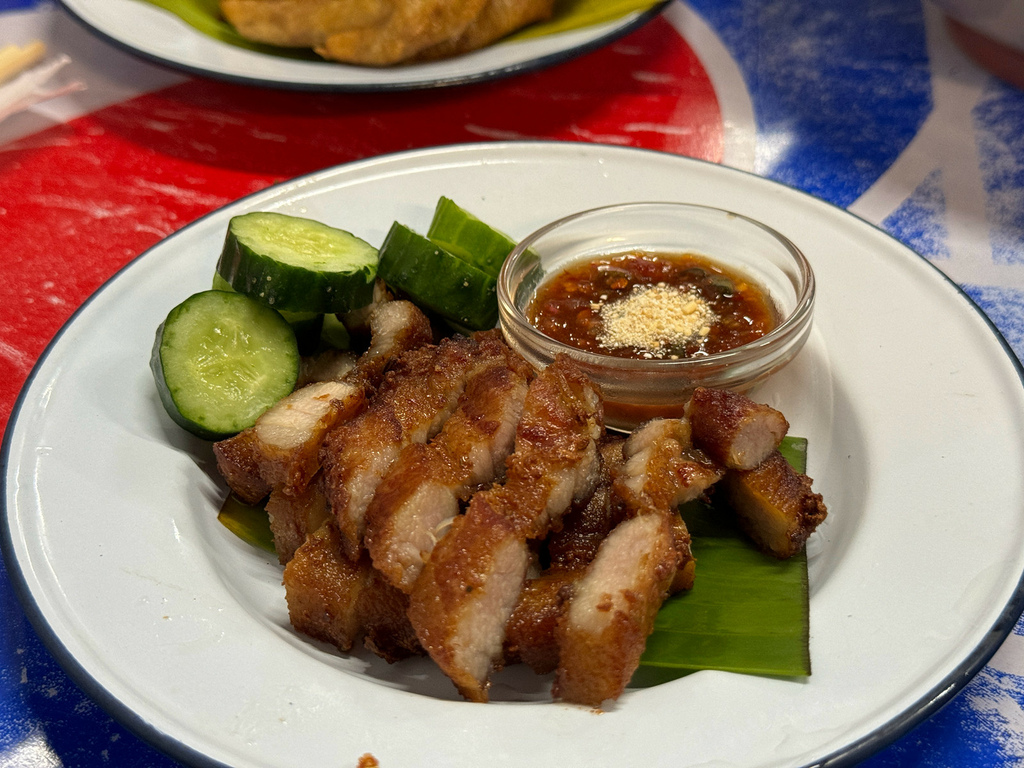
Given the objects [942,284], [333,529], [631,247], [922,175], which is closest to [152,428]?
[333,529]

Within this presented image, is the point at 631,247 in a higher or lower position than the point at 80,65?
higher

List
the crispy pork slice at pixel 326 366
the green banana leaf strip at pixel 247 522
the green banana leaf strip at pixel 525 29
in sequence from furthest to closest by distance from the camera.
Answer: the green banana leaf strip at pixel 525 29 → the crispy pork slice at pixel 326 366 → the green banana leaf strip at pixel 247 522

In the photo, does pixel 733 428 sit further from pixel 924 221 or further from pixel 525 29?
pixel 525 29

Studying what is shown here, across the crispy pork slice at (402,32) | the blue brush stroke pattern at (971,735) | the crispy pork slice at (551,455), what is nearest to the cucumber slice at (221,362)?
the crispy pork slice at (551,455)

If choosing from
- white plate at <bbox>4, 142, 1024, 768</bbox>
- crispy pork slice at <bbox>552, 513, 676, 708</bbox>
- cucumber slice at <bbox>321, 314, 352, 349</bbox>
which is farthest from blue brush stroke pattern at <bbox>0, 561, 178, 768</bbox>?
cucumber slice at <bbox>321, 314, 352, 349</bbox>

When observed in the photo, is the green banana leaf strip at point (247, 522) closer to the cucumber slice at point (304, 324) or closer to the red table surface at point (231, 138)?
the cucumber slice at point (304, 324)

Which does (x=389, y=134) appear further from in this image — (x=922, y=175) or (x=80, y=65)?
(x=922, y=175)
